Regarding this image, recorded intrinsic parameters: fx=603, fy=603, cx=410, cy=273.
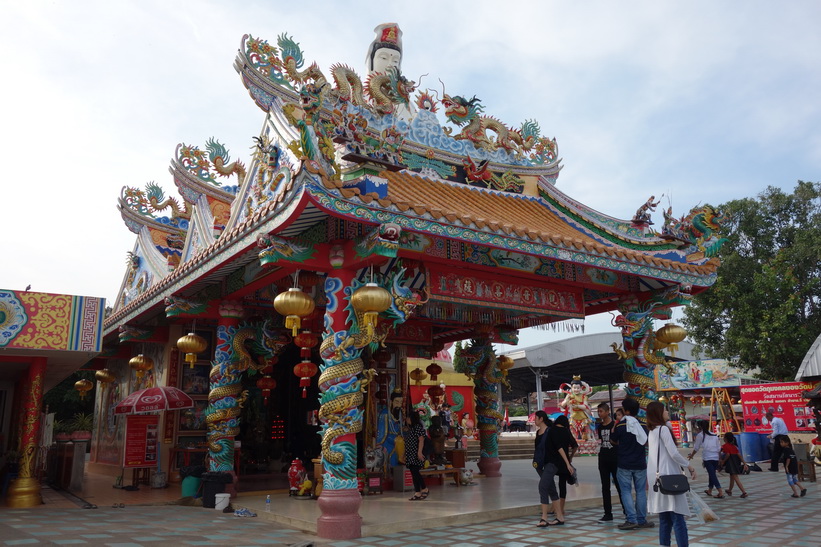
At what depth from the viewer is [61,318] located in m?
9.92

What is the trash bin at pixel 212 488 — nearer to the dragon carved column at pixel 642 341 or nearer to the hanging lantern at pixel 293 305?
the hanging lantern at pixel 293 305

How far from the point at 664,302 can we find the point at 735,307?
15791 millimetres

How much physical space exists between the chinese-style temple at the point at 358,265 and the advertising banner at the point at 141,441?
237 mm

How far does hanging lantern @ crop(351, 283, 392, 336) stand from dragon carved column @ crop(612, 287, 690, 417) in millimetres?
4880

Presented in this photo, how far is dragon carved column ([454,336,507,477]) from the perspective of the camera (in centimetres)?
1284

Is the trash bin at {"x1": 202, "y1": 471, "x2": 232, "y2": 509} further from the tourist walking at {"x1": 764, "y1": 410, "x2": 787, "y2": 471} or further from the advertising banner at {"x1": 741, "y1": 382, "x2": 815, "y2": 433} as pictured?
the advertising banner at {"x1": 741, "y1": 382, "x2": 815, "y2": 433}

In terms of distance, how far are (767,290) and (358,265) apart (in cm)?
2064

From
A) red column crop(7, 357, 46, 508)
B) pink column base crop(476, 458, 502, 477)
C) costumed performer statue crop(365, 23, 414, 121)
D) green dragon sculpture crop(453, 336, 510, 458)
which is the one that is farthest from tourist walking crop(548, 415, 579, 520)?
red column crop(7, 357, 46, 508)

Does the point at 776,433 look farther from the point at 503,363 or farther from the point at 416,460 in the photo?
the point at 416,460

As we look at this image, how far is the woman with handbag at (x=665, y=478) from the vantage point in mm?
5145

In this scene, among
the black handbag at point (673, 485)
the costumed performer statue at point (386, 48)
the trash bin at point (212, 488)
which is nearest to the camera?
the black handbag at point (673, 485)

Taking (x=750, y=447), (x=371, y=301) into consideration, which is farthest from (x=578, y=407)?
(x=371, y=301)

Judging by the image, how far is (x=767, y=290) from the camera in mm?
22594

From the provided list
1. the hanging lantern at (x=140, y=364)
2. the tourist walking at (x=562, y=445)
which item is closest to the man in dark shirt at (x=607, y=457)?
the tourist walking at (x=562, y=445)
